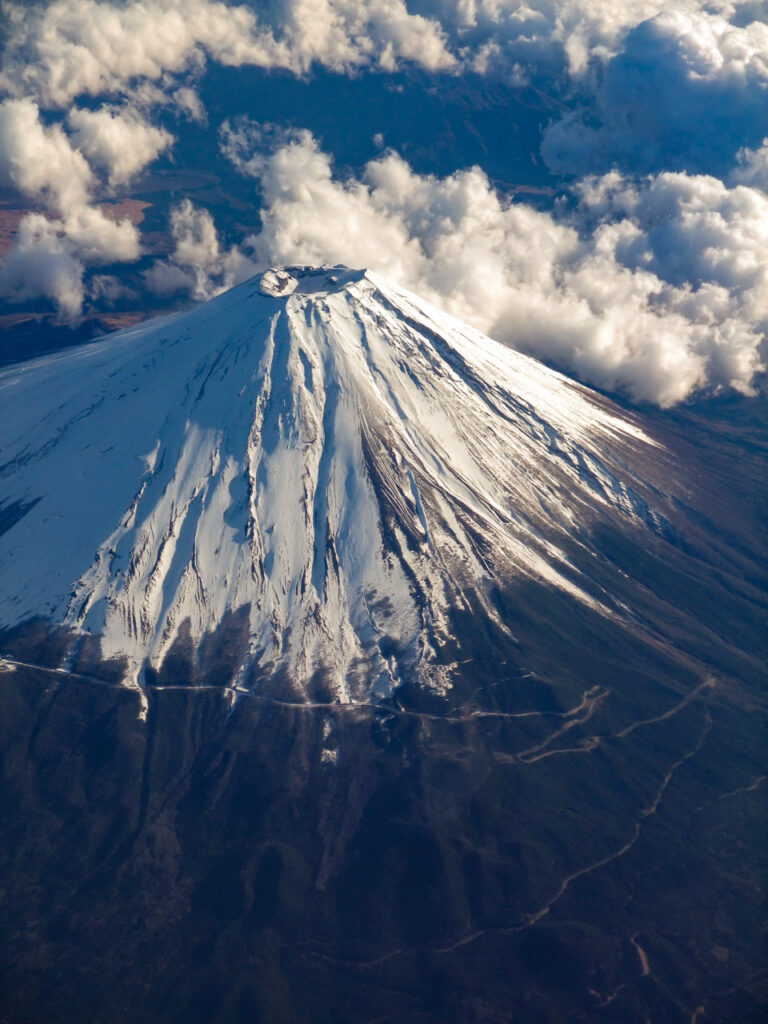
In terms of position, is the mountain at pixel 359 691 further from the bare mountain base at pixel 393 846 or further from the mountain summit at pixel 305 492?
the mountain summit at pixel 305 492

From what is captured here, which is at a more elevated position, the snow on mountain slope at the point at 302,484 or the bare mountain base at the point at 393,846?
the snow on mountain slope at the point at 302,484

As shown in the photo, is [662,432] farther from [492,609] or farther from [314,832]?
[314,832]

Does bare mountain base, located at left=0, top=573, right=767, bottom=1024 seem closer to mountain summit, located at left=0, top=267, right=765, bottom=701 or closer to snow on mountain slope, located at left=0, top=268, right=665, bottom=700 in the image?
mountain summit, located at left=0, top=267, right=765, bottom=701

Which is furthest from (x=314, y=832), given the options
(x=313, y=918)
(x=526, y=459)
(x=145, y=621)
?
(x=526, y=459)

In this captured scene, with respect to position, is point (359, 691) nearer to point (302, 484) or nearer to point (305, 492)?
point (305, 492)

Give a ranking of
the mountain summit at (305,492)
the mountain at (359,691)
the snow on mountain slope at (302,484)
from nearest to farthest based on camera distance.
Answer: the mountain at (359,691) → the mountain summit at (305,492) → the snow on mountain slope at (302,484)

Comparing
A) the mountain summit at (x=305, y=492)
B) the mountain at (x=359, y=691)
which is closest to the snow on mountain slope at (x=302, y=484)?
the mountain summit at (x=305, y=492)
